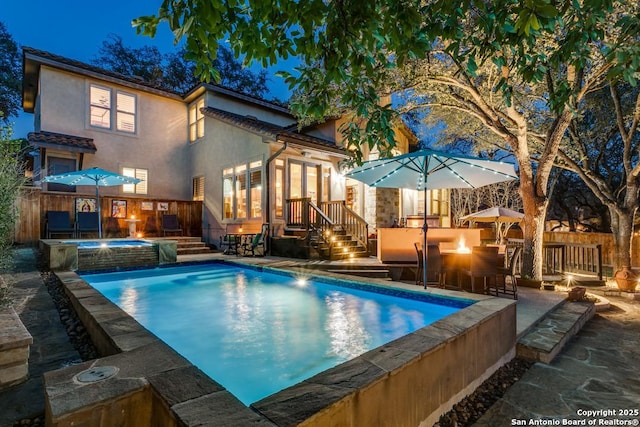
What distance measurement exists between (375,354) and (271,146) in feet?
29.3

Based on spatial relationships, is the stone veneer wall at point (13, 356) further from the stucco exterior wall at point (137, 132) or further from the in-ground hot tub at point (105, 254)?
the stucco exterior wall at point (137, 132)

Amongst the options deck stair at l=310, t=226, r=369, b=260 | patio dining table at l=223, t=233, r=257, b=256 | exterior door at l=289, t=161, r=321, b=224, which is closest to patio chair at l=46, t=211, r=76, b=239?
patio dining table at l=223, t=233, r=257, b=256

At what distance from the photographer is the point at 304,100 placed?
3516mm

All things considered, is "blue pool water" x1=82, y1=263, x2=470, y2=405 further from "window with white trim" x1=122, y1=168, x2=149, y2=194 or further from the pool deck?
"window with white trim" x1=122, y1=168, x2=149, y2=194

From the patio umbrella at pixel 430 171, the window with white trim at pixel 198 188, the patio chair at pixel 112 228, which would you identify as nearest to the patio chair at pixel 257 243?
the patio umbrella at pixel 430 171

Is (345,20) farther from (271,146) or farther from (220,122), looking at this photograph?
(220,122)

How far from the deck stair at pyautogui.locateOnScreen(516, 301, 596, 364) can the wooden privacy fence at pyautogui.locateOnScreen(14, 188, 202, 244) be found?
12.2 meters

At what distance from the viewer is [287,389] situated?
6.09 feet

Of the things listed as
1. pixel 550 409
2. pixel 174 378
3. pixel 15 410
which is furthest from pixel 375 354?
pixel 15 410

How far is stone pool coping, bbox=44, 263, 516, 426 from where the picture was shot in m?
1.61

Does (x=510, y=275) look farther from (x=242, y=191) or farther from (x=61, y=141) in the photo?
(x=61, y=141)

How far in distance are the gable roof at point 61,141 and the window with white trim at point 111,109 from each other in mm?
1181

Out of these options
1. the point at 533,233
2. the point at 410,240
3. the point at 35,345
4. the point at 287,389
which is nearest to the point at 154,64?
the point at 410,240

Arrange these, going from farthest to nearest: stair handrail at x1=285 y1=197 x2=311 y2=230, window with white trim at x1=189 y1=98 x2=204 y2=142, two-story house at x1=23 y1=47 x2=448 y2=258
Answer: window with white trim at x1=189 y1=98 x2=204 y2=142, two-story house at x1=23 y1=47 x2=448 y2=258, stair handrail at x1=285 y1=197 x2=311 y2=230
